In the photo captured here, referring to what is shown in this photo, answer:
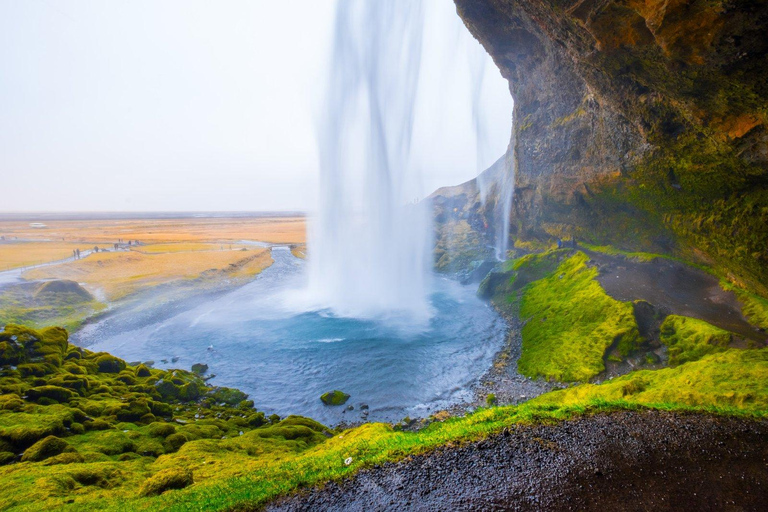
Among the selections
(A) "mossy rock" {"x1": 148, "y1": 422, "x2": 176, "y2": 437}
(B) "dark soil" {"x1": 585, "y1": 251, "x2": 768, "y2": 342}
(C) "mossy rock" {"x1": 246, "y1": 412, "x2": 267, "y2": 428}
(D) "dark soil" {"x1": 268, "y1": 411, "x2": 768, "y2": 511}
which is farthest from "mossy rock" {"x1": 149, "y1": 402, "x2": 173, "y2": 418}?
(B) "dark soil" {"x1": 585, "y1": 251, "x2": 768, "y2": 342}

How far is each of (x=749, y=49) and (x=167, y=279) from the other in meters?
56.3

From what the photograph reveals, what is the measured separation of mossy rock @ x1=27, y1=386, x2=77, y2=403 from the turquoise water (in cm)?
764

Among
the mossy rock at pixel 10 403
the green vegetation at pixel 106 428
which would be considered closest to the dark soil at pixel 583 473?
the green vegetation at pixel 106 428

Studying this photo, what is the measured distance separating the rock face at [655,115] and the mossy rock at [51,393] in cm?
2694

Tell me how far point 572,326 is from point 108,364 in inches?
1178

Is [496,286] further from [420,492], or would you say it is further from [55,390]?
[55,390]

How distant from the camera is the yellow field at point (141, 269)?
4181 centimetres

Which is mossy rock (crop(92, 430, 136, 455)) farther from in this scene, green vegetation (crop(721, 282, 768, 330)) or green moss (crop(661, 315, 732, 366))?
green vegetation (crop(721, 282, 768, 330))

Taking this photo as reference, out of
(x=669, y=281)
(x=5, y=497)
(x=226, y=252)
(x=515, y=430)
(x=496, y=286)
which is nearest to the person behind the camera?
(x=5, y=497)

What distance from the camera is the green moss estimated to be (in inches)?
576

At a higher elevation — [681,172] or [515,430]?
[681,172]

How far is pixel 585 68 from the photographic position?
60.0 feet

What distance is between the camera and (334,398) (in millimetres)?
18219

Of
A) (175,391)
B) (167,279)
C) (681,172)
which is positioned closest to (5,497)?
(175,391)
